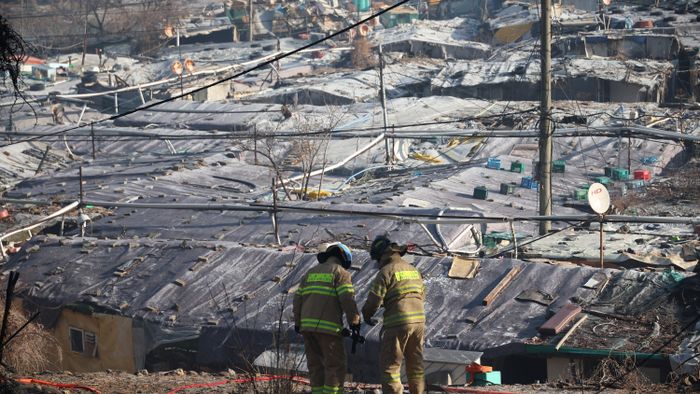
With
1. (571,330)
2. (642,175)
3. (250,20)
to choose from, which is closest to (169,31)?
(250,20)

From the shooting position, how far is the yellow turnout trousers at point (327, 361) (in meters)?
8.59

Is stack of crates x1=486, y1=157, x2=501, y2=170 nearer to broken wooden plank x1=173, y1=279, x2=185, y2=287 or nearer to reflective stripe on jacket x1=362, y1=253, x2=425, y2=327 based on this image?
broken wooden plank x1=173, y1=279, x2=185, y2=287

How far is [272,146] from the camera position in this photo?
96.9 ft

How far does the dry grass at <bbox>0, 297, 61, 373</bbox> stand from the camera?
12750mm

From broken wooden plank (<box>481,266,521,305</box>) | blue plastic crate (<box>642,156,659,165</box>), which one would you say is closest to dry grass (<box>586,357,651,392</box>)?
broken wooden plank (<box>481,266,521,305</box>)

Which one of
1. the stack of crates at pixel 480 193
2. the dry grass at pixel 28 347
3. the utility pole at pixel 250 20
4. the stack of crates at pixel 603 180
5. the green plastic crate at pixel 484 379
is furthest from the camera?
the utility pole at pixel 250 20

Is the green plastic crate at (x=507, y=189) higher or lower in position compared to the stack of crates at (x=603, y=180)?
higher

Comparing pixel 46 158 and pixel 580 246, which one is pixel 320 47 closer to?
pixel 46 158

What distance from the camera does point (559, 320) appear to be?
11.5 m

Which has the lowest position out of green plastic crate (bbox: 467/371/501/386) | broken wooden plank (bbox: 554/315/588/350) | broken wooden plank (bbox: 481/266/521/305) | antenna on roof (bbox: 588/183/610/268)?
green plastic crate (bbox: 467/371/501/386)

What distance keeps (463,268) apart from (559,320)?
180 cm

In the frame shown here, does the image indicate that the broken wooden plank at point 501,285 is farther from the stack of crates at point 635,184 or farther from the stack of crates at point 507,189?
the stack of crates at point 635,184

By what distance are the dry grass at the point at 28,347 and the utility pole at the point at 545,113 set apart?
8.48m

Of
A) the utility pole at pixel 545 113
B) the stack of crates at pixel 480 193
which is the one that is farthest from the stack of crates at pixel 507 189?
the utility pole at pixel 545 113
